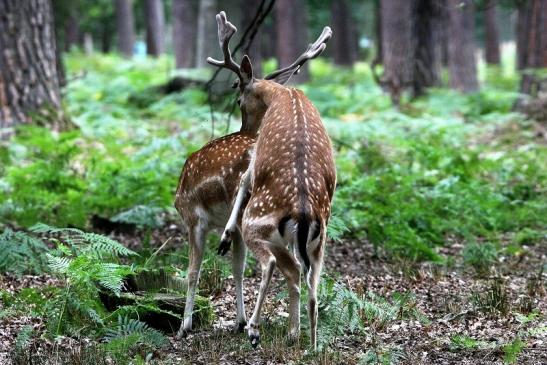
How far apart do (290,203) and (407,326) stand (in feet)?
5.54

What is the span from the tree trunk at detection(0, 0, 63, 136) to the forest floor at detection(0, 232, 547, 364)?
548 centimetres

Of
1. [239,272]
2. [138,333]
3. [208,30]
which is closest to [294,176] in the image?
[239,272]

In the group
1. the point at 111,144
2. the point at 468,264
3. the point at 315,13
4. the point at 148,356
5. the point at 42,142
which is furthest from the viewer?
the point at 315,13

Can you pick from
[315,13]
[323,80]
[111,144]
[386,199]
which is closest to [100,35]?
[315,13]

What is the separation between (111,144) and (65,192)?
1879 millimetres

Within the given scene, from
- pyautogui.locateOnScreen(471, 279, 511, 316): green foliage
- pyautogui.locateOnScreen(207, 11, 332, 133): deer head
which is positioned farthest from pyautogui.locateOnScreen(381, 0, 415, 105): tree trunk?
pyautogui.locateOnScreen(471, 279, 511, 316): green foliage

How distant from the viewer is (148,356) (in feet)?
18.5

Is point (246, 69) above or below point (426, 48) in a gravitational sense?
above

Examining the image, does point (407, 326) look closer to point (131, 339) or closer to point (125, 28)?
point (131, 339)

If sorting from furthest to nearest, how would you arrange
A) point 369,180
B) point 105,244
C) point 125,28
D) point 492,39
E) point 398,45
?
point 492,39 < point 125,28 < point 398,45 < point 369,180 < point 105,244

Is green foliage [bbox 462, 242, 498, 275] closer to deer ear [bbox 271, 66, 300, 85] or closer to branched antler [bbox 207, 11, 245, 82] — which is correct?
deer ear [bbox 271, 66, 300, 85]

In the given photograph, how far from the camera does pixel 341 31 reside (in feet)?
129

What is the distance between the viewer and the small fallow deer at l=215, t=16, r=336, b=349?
18.0 feet

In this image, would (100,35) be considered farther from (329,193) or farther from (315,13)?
(329,193)
